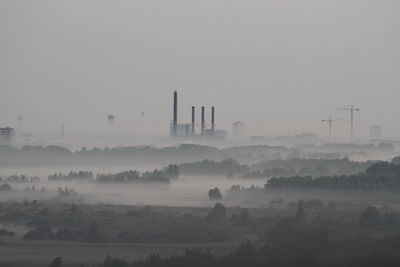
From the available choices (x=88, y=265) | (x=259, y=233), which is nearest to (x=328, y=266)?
(x=88, y=265)

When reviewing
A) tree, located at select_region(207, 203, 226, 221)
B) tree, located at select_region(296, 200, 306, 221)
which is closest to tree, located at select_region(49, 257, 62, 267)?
tree, located at select_region(207, 203, 226, 221)

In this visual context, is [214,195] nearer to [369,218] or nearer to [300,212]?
[300,212]

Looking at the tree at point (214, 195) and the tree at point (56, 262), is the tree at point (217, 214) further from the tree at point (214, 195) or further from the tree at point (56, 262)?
the tree at point (56, 262)

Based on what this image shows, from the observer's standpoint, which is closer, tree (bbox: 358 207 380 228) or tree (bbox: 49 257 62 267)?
tree (bbox: 49 257 62 267)

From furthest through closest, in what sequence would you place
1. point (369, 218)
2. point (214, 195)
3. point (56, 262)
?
1. point (214, 195)
2. point (369, 218)
3. point (56, 262)

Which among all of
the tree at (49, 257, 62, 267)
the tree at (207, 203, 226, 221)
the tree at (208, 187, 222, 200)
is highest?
the tree at (208, 187, 222, 200)

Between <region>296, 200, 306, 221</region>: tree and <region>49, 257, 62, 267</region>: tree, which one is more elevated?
<region>296, 200, 306, 221</region>: tree

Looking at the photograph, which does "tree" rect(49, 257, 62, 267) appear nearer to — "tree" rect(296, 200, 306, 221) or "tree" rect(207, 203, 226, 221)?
"tree" rect(207, 203, 226, 221)

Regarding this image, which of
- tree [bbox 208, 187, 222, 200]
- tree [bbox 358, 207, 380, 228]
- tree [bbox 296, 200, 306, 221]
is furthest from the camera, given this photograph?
tree [bbox 208, 187, 222, 200]

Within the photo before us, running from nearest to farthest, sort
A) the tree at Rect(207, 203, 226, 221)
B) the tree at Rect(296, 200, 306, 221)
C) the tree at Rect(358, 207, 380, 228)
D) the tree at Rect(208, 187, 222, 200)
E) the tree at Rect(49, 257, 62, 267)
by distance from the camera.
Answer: the tree at Rect(49, 257, 62, 267), the tree at Rect(358, 207, 380, 228), the tree at Rect(296, 200, 306, 221), the tree at Rect(207, 203, 226, 221), the tree at Rect(208, 187, 222, 200)

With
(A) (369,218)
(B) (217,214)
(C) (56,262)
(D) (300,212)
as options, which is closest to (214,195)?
(B) (217,214)

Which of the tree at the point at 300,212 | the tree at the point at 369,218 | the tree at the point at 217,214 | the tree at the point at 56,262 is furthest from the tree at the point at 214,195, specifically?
the tree at the point at 56,262

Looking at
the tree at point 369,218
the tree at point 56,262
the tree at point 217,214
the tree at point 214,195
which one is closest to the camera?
the tree at point 56,262

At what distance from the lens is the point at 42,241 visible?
87.8 m
